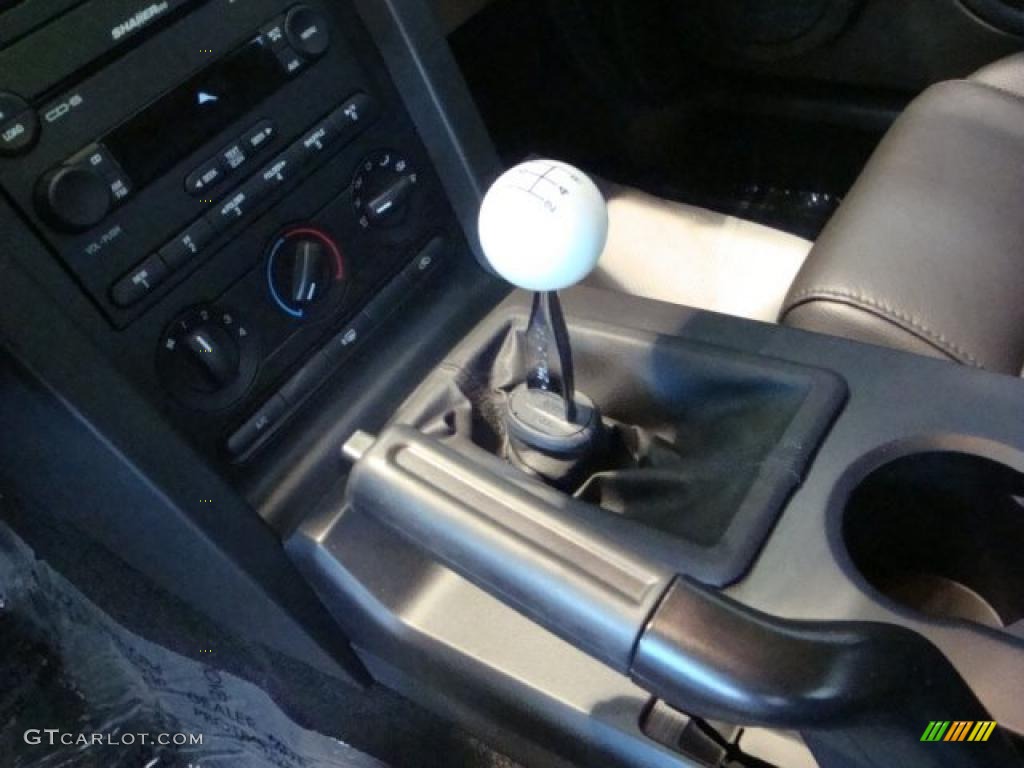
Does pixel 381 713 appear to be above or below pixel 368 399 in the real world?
below

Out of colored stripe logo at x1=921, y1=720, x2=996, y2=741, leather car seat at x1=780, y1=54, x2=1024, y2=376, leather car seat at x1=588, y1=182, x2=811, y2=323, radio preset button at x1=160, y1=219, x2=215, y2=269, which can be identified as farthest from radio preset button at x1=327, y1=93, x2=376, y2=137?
colored stripe logo at x1=921, y1=720, x2=996, y2=741

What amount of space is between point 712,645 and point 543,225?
0.19m

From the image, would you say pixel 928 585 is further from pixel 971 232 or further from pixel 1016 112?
pixel 1016 112

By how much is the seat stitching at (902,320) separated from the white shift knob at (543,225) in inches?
11.9

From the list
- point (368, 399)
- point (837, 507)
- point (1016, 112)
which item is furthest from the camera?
point (1016, 112)

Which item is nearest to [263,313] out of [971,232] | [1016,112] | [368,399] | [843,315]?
[368,399]

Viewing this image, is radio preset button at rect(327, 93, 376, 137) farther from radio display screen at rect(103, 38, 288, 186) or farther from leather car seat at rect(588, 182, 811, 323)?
leather car seat at rect(588, 182, 811, 323)

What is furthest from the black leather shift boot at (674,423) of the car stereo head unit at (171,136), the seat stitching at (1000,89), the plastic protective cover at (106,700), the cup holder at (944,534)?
the seat stitching at (1000,89)

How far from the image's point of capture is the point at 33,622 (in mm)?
644

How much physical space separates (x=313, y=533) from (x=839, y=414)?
Result: 0.29 metres

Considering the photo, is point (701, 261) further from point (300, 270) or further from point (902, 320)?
point (300, 270)

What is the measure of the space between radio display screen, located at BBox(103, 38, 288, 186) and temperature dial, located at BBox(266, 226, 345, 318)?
8 cm

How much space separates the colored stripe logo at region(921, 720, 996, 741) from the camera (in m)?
0.32

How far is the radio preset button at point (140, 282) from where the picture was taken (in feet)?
1.66
